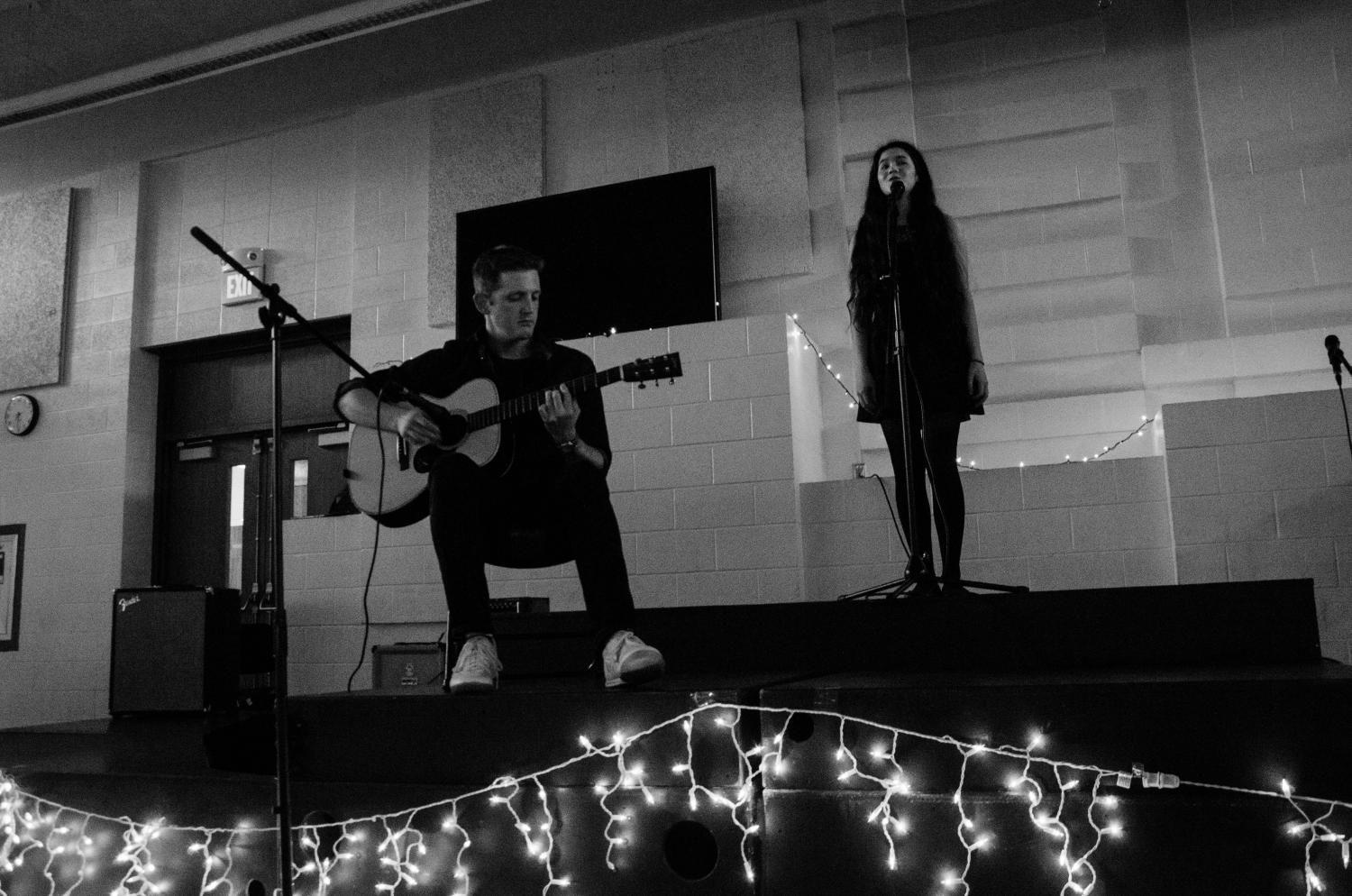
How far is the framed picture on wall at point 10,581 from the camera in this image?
5879 millimetres

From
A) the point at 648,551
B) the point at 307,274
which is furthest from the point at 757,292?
the point at 307,274

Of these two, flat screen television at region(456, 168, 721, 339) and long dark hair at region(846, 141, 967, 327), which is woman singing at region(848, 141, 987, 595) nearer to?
long dark hair at region(846, 141, 967, 327)

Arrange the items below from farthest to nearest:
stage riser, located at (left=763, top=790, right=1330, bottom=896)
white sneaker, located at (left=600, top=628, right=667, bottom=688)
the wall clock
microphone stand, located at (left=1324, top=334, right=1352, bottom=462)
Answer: the wall clock
microphone stand, located at (left=1324, top=334, right=1352, bottom=462)
white sneaker, located at (left=600, top=628, right=667, bottom=688)
stage riser, located at (left=763, top=790, right=1330, bottom=896)

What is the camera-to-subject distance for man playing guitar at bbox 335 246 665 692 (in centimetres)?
230

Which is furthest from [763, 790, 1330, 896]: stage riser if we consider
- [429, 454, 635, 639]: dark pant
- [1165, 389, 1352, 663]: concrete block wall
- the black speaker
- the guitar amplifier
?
the black speaker

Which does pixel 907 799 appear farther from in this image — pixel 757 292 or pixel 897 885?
pixel 757 292

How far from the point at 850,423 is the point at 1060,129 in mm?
1495

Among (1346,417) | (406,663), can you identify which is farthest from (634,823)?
(1346,417)

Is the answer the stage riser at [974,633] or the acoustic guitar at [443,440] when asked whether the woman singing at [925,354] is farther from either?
the acoustic guitar at [443,440]

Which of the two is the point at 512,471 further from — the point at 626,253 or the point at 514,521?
the point at 626,253

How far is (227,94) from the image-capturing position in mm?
5637

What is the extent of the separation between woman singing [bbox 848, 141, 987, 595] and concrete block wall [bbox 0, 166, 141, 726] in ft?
14.4

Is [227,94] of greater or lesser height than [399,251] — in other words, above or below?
above

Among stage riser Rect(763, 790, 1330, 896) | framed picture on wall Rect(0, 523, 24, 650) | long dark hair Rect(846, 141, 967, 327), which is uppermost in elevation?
long dark hair Rect(846, 141, 967, 327)
